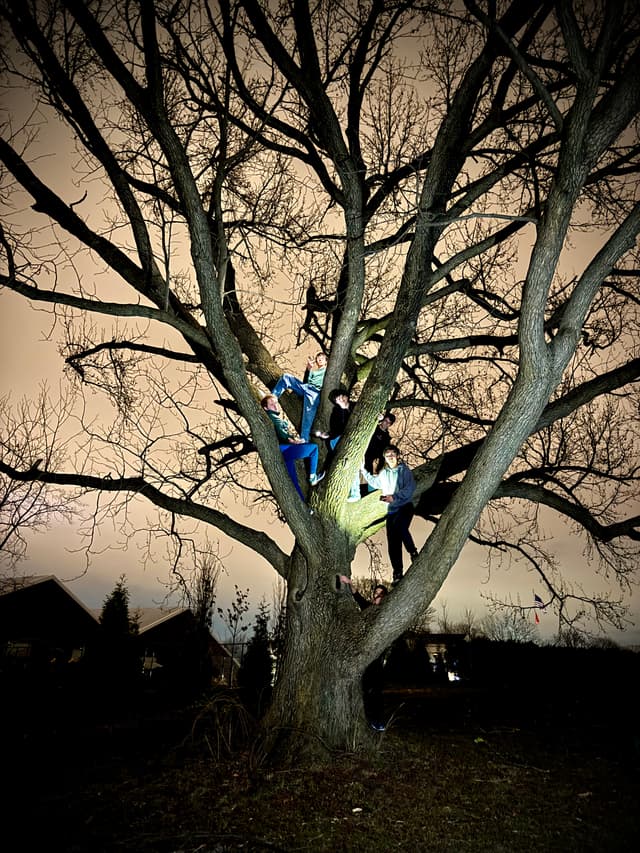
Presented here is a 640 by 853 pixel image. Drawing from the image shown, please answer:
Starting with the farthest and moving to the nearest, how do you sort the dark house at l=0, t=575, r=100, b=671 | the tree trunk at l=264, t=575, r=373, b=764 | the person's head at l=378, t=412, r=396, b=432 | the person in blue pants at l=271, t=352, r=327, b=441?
1. the dark house at l=0, t=575, r=100, b=671
2. the person's head at l=378, t=412, r=396, b=432
3. the person in blue pants at l=271, t=352, r=327, b=441
4. the tree trunk at l=264, t=575, r=373, b=764

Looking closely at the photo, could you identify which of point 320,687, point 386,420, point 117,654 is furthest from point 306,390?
point 117,654

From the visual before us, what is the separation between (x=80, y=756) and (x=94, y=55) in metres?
6.79

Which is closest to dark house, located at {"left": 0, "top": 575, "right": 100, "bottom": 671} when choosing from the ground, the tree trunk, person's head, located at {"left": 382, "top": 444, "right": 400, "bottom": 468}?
the ground

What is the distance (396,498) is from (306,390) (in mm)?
1738

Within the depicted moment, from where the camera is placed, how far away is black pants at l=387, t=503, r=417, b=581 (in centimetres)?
620

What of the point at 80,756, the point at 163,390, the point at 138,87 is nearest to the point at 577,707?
the point at 80,756

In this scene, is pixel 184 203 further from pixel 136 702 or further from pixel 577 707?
pixel 136 702

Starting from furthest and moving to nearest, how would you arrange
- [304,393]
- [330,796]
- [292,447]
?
[304,393], [292,447], [330,796]

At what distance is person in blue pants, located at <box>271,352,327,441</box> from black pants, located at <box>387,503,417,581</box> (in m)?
1.53

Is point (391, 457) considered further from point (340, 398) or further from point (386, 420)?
point (340, 398)

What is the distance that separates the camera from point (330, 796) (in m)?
3.60

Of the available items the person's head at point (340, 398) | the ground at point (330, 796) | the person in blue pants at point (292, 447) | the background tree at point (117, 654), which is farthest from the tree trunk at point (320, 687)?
the background tree at point (117, 654)

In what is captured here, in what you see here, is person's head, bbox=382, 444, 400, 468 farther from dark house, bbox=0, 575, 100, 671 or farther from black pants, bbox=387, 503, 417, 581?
dark house, bbox=0, 575, 100, 671

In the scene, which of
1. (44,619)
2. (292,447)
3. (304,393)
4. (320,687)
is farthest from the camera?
(44,619)
